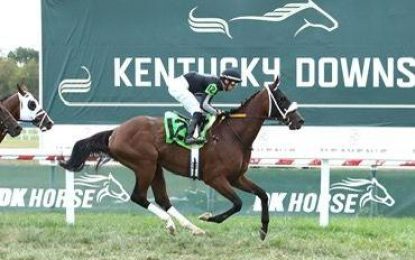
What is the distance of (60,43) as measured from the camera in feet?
45.9

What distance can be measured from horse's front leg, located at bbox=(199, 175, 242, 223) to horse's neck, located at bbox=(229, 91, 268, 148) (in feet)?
1.62

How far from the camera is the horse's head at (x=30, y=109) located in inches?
382

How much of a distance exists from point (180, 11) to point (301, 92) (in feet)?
8.24

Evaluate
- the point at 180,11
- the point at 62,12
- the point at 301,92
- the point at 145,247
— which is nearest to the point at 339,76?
the point at 301,92

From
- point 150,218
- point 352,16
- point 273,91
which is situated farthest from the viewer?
point 352,16

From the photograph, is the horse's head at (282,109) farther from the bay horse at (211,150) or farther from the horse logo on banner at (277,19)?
the horse logo on banner at (277,19)

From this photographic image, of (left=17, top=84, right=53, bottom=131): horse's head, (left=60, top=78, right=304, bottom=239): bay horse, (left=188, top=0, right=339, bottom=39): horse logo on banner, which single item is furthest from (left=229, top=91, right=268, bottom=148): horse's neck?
(left=188, top=0, right=339, bottom=39): horse logo on banner

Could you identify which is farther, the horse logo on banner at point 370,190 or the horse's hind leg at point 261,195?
the horse logo on banner at point 370,190

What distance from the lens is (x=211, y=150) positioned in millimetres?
8414

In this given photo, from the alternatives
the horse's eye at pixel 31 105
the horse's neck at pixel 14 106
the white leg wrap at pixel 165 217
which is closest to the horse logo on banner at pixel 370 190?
the white leg wrap at pixel 165 217

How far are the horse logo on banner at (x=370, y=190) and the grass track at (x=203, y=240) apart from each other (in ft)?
4.82

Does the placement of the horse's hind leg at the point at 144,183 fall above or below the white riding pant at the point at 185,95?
below

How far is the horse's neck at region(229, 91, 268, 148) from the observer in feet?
27.9

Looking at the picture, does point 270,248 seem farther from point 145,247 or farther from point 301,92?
point 301,92
